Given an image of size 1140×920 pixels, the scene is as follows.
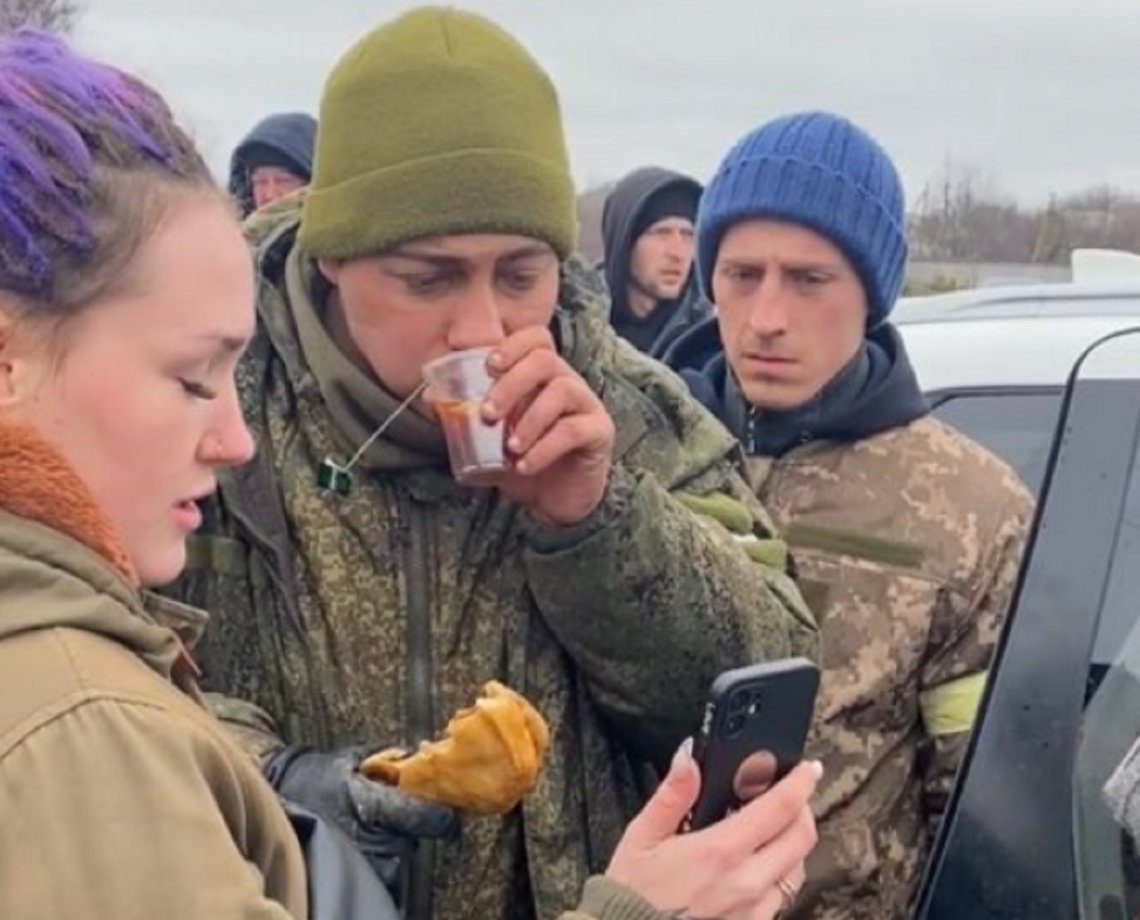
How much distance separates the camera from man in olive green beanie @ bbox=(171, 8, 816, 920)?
1718mm

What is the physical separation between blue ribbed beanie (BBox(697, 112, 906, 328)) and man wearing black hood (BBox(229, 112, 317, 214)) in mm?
3265

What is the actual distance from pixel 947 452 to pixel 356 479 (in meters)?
1.01

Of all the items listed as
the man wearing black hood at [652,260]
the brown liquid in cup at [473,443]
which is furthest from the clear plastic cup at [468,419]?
the man wearing black hood at [652,260]

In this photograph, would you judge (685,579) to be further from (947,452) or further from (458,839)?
(947,452)

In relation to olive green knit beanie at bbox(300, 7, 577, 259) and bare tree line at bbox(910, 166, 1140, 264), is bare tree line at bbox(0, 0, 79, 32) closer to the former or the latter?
olive green knit beanie at bbox(300, 7, 577, 259)

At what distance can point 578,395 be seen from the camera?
63.8 inches

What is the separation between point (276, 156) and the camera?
5930mm

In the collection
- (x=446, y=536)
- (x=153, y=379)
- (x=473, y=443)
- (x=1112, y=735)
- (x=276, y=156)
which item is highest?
(x=276, y=156)

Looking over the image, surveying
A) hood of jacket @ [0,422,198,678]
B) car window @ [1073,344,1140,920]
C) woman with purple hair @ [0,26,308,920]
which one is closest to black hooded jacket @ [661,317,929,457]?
A: car window @ [1073,344,1140,920]

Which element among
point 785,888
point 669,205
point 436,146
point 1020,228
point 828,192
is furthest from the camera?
point 1020,228

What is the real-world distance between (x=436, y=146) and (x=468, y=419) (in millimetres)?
298

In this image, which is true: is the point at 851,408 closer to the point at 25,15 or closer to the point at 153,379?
the point at 25,15

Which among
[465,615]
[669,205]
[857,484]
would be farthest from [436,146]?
[669,205]

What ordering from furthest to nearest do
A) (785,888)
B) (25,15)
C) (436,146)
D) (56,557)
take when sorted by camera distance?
(25,15), (436,146), (785,888), (56,557)
